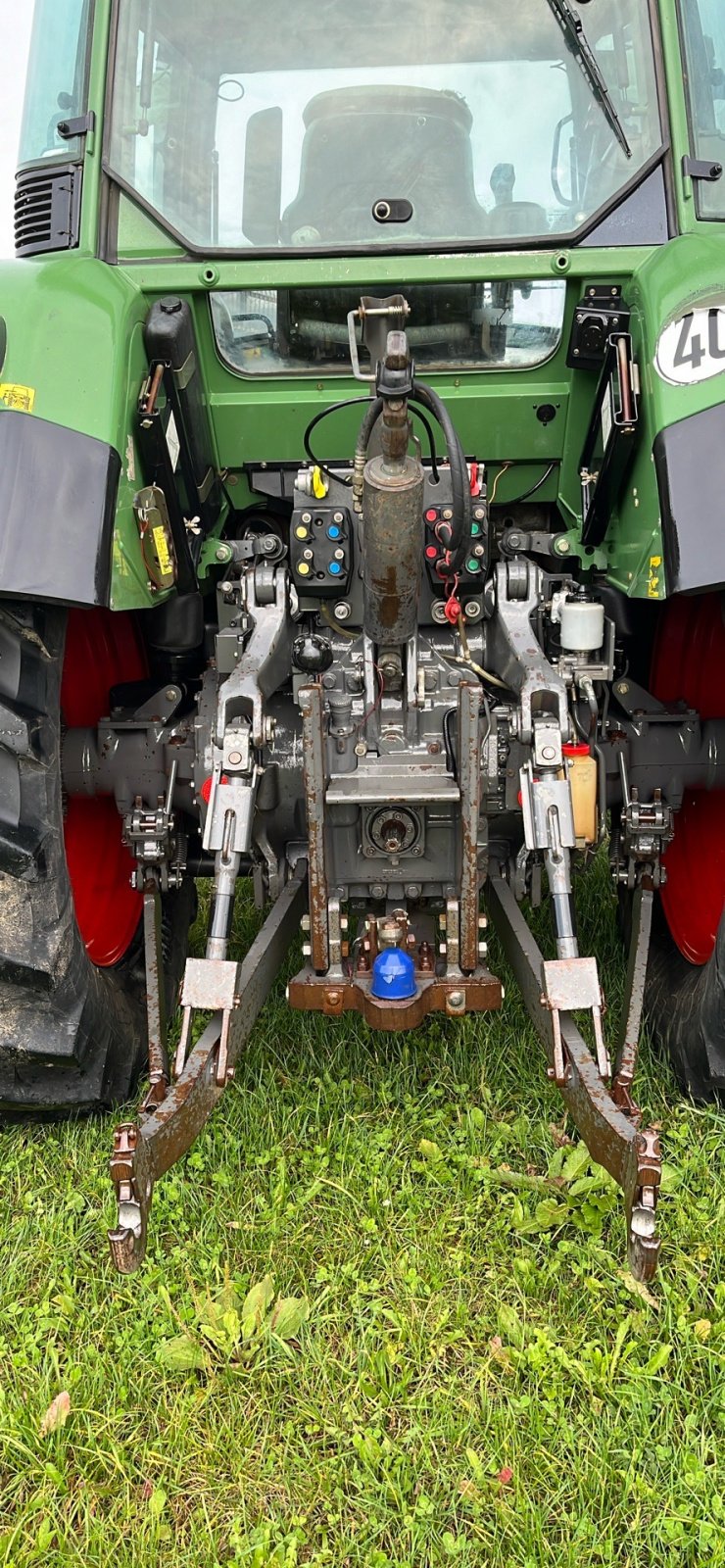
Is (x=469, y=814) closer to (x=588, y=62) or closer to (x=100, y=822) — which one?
(x=100, y=822)

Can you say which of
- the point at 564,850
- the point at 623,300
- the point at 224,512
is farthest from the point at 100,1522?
the point at 623,300

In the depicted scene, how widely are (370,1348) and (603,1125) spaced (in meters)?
0.64

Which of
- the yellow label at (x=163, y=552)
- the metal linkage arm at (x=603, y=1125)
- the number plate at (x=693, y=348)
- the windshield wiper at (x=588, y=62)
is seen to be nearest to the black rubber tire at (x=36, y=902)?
the yellow label at (x=163, y=552)

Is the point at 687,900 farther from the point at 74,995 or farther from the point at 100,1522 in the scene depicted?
the point at 100,1522

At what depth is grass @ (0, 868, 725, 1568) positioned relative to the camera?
6.07 ft

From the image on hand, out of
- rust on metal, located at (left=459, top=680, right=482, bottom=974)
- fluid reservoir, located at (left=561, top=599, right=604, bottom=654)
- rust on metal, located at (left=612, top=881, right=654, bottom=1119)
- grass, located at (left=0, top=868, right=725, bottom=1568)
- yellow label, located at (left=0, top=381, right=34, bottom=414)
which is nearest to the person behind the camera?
grass, located at (left=0, top=868, right=725, bottom=1568)

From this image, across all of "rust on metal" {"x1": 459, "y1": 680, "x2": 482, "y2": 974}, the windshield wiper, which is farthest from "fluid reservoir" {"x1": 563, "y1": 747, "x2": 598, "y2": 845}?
the windshield wiper

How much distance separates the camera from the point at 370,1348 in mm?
2160

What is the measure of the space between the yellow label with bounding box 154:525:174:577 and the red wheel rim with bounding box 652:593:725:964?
122cm

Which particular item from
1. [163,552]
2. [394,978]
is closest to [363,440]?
[163,552]

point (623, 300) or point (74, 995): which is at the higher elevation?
point (623, 300)

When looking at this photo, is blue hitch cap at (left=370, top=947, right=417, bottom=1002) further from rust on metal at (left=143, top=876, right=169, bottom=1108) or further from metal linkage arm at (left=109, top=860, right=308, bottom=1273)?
rust on metal at (left=143, top=876, right=169, bottom=1108)

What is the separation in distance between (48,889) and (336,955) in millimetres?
636

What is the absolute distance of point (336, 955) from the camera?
258 centimetres
